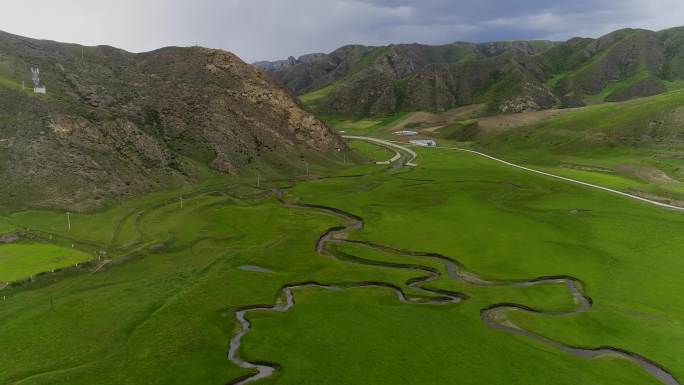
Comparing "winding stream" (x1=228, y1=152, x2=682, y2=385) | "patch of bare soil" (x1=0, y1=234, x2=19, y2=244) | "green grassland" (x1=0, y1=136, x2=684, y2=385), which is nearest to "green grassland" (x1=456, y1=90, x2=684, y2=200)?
"green grassland" (x1=0, y1=136, x2=684, y2=385)

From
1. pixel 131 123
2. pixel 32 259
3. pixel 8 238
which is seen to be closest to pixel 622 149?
pixel 131 123

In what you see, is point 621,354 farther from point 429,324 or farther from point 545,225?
point 545,225

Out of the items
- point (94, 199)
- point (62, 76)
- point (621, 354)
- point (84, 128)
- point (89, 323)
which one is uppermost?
point (62, 76)

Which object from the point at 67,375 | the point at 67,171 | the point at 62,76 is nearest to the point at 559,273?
the point at 67,375

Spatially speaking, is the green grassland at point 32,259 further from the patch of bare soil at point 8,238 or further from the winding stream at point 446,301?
the winding stream at point 446,301

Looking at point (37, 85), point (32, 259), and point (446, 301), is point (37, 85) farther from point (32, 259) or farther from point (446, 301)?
point (446, 301)

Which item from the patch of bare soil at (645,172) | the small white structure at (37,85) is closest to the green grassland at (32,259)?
the small white structure at (37,85)

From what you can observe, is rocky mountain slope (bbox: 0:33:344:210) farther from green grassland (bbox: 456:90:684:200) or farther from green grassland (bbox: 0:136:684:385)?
green grassland (bbox: 456:90:684:200)
